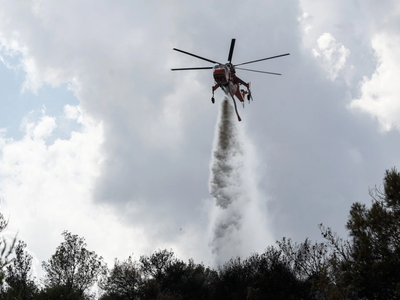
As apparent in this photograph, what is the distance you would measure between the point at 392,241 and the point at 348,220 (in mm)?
4486

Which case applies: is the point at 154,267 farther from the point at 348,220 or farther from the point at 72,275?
the point at 348,220

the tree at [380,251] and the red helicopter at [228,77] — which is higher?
the red helicopter at [228,77]

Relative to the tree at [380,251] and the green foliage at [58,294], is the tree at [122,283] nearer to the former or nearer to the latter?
the green foliage at [58,294]

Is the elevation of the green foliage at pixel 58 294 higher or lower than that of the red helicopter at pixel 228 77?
lower

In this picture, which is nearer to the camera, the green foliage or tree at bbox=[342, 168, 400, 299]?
tree at bbox=[342, 168, 400, 299]

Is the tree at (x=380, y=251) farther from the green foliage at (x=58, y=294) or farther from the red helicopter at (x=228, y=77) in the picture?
the green foliage at (x=58, y=294)

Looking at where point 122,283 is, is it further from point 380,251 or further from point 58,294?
point 380,251

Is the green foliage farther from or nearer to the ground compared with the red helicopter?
nearer to the ground

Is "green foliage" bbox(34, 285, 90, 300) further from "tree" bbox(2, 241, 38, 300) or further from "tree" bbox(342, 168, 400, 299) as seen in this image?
"tree" bbox(342, 168, 400, 299)

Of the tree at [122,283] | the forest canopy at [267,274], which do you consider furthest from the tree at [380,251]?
the tree at [122,283]

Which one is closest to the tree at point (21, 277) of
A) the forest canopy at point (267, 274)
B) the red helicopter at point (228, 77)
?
the forest canopy at point (267, 274)

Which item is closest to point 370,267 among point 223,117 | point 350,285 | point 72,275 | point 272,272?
point 350,285

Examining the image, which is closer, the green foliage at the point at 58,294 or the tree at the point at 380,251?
the tree at the point at 380,251

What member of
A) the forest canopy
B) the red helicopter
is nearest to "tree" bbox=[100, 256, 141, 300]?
the forest canopy
